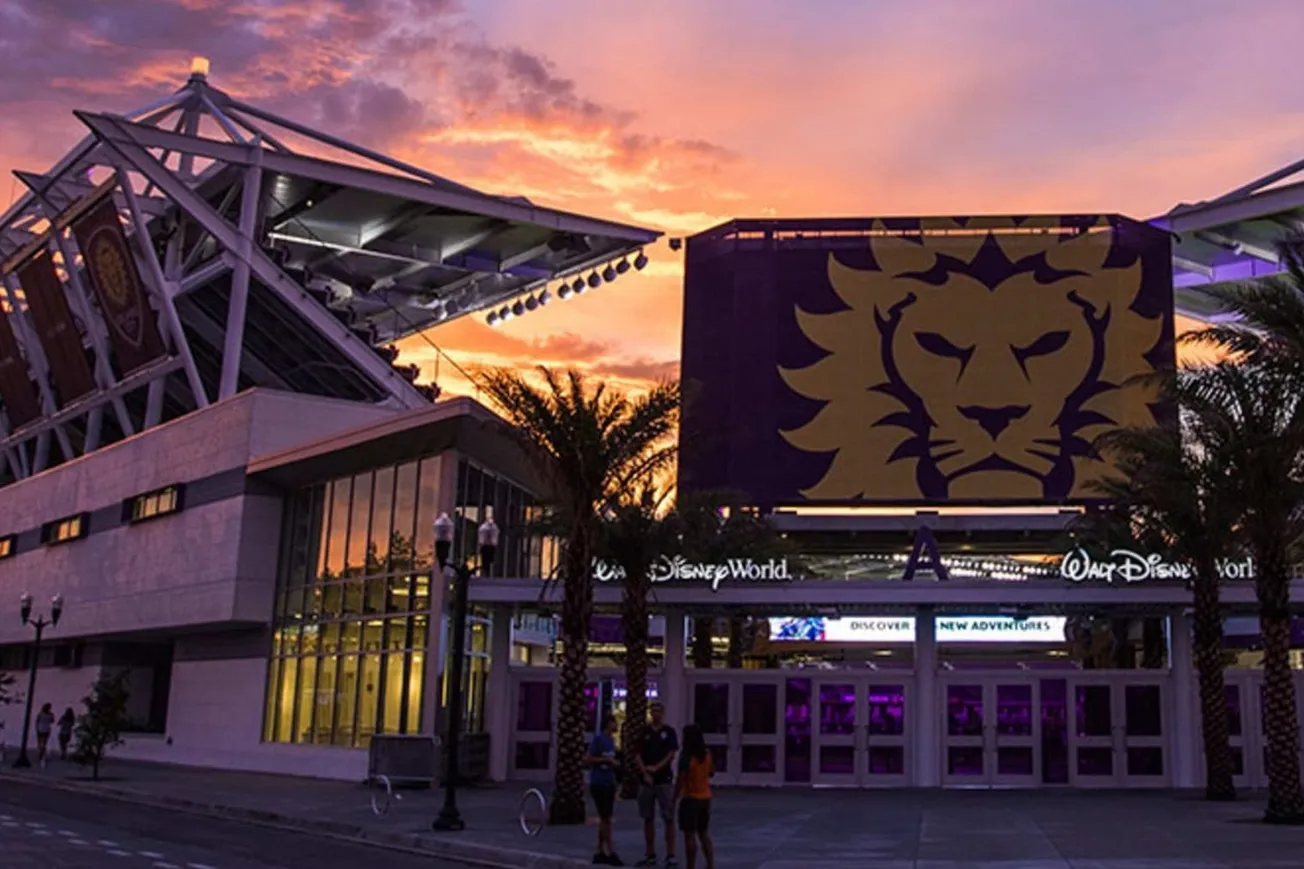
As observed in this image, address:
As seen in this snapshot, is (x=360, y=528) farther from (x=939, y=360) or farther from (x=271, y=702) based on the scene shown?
(x=939, y=360)

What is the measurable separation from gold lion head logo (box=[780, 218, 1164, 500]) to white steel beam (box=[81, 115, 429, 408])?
588 inches

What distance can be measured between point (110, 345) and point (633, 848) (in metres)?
42.8

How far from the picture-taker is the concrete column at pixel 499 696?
113 ft

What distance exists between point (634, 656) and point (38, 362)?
131 feet

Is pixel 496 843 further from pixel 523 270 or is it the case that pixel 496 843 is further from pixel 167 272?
pixel 523 270

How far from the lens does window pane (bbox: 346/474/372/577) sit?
1417 inches

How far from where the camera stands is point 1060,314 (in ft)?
180

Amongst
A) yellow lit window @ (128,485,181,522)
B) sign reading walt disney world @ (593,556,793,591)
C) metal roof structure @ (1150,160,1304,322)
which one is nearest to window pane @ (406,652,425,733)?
sign reading walt disney world @ (593,556,793,591)

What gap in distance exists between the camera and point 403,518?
35031mm

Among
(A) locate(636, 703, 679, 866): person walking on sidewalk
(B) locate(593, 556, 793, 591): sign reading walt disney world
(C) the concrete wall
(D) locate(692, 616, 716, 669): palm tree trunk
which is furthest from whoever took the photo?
(C) the concrete wall

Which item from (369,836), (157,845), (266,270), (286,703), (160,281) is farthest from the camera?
(266,270)

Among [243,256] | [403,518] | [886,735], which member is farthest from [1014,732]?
[243,256]

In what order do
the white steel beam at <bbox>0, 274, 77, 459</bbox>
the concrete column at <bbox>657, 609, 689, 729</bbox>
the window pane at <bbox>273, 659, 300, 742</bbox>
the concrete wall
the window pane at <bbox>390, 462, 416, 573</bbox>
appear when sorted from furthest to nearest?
the white steel beam at <bbox>0, 274, 77, 459</bbox> → the concrete wall → the window pane at <bbox>273, 659, 300, 742</bbox> → the window pane at <bbox>390, 462, 416, 573</bbox> → the concrete column at <bbox>657, 609, 689, 729</bbox>

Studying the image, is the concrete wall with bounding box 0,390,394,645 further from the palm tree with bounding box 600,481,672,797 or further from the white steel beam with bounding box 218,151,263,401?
the palm tree with bounding box 600,481,672,797
